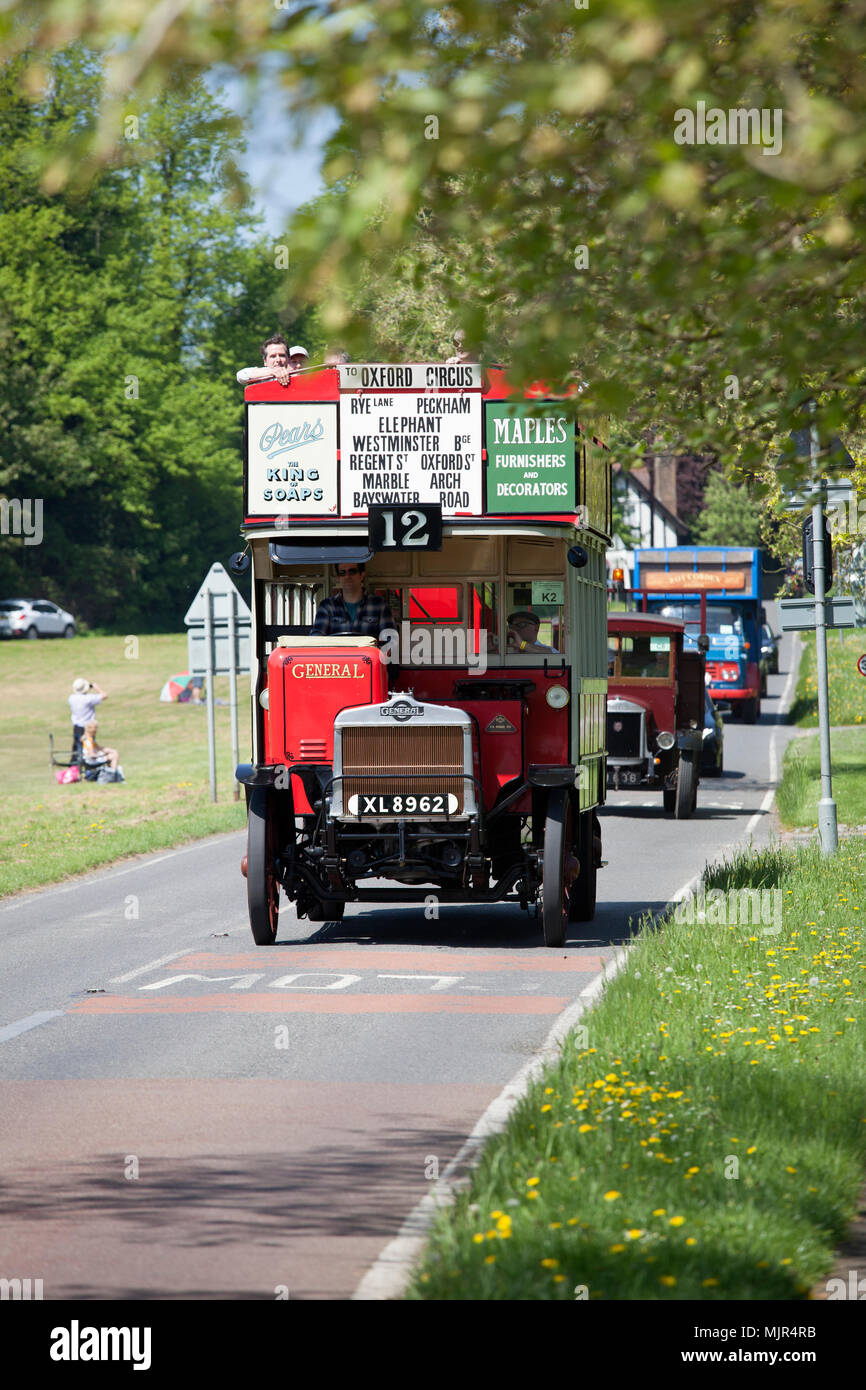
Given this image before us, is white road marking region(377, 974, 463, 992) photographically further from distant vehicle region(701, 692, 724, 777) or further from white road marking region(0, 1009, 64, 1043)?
distant vehicle region(701, 692, 724, 777)

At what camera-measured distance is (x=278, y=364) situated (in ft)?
46.7

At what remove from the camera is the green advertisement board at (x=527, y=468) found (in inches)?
537

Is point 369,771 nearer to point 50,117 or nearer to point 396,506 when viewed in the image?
point 396,506

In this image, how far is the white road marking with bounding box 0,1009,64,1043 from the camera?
409 inches

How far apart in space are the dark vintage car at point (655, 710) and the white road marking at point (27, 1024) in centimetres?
1481

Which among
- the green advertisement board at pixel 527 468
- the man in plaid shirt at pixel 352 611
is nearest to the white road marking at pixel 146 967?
the man in plaid shirt at pixel 352 611

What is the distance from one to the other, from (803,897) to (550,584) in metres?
2.95

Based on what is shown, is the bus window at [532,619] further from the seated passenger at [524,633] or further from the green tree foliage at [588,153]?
the green tree foliage at [588,153]

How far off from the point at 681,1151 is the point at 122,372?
227 ft

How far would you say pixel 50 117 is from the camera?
6488 centimetres

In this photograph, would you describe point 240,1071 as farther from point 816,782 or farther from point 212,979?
point 816,782

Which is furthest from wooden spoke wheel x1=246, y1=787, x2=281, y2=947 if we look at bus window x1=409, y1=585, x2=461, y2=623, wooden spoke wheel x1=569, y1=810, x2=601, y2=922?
wooden spoke wheel x1=569, y1=810, x2=601, y2=922

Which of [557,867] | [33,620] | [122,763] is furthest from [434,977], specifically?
[33,620]

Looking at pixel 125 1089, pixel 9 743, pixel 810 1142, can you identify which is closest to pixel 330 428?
pixel 125 1089
